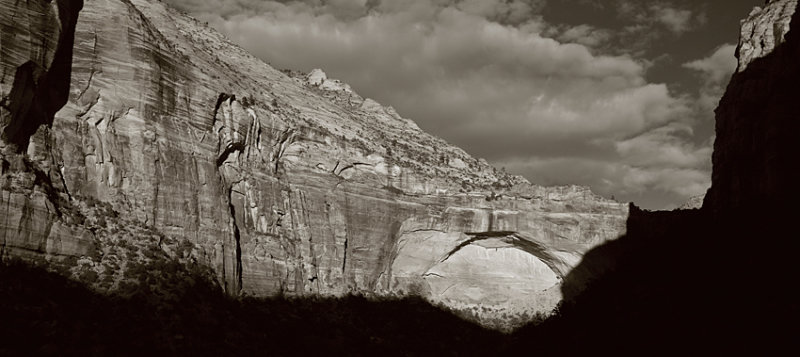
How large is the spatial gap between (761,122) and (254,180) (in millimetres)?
45847

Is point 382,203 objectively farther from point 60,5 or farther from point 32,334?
point 32,334

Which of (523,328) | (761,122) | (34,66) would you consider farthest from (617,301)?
(34,66)

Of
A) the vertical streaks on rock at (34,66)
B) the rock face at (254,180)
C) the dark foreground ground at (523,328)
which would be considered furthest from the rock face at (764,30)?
the vertical streaks on rock at (34,66)

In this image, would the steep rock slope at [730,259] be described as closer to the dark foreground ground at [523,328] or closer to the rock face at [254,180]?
the dark foreground ground at [523,328]

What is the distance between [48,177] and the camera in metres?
54.6

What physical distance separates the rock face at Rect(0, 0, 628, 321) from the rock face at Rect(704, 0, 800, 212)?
1813 centimetres

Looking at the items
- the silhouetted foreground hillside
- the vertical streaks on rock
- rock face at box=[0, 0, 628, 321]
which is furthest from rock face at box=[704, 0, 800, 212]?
the vertical streaks on rock

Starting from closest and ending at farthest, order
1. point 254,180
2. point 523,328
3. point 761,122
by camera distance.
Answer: point 761,122 → point 254,180 → point 523,328

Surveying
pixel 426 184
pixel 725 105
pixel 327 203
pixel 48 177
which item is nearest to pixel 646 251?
pixel 725 105

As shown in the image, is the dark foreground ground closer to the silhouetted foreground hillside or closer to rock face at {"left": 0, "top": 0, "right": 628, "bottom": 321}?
the silhouetted foreground hillside

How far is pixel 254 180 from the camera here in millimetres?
74188

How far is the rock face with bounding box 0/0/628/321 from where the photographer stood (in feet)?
184

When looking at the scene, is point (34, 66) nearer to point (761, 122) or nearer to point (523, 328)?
point (523, 328)

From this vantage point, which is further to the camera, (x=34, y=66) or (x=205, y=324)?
(x=205, y=324)
